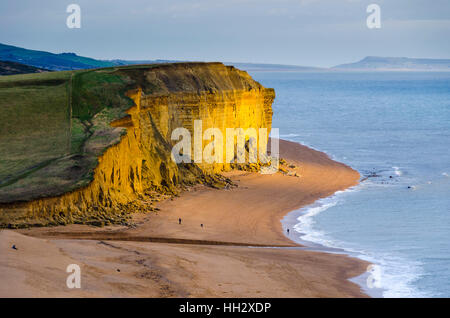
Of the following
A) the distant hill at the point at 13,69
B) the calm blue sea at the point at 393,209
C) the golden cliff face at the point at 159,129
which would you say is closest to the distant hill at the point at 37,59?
the distant hill at the point at 13,69

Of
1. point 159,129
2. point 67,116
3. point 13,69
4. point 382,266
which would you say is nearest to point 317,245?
point 382,266

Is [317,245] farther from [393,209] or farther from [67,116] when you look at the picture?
[67,116]

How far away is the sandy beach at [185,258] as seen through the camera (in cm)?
2105

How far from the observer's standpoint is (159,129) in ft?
136

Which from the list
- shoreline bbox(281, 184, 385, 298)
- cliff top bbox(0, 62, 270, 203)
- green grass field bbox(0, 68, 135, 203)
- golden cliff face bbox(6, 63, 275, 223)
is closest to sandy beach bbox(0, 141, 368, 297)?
shoreline bbox(281, 184, 385, 298)

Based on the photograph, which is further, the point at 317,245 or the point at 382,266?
the point at 317,245

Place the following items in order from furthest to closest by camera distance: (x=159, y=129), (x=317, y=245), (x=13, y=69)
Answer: (x=13, y=69)
(x=159, y=129)
(x=317, y=245)

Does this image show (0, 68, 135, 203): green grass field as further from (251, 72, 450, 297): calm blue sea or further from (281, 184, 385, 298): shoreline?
(251, 72, 450, 297): calm blue sea

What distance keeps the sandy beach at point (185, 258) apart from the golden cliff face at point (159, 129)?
139 cm

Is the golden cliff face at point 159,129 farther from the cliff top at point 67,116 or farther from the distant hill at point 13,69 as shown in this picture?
the distant hill at point 13,69

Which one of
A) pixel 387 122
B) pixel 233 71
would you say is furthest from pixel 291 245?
pixel 387 122

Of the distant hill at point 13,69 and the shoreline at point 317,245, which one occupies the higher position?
the distant hill at point 13,69

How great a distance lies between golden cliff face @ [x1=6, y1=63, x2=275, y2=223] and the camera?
3138cm

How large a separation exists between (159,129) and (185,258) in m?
16.4
